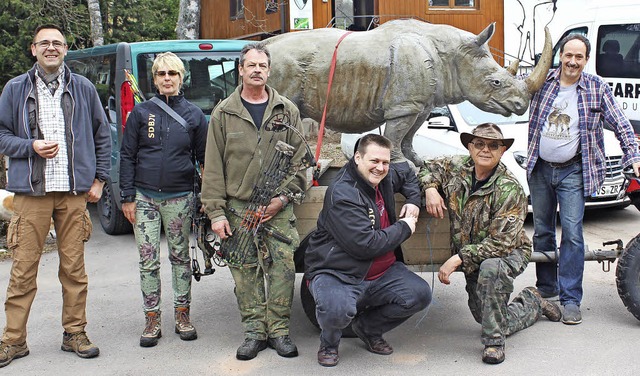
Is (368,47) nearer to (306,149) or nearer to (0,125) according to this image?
(306,149)

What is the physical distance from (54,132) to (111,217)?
154 inches

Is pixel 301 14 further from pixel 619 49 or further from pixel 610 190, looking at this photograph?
pixel 610 190

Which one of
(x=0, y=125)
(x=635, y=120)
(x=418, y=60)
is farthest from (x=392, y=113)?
(x=635, y=120)

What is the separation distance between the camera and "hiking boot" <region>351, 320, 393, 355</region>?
14.7ft

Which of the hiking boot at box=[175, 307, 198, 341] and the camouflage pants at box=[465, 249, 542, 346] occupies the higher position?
the camouflage pants at box=[465, 249, 542, 346]

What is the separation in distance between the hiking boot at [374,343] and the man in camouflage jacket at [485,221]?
0.54 meters

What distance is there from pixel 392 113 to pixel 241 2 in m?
12.5

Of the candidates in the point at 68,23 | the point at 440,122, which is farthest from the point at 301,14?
the point at 440,122

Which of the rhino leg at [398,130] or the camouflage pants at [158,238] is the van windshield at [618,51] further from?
the camouflage pants at [158,238]

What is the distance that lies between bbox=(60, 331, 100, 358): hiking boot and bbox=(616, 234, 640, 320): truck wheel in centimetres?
346

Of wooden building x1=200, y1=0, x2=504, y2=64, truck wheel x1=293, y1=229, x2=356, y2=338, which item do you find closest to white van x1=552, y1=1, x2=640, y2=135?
wooden building x1=200, y1=0, x2=504, y2=64

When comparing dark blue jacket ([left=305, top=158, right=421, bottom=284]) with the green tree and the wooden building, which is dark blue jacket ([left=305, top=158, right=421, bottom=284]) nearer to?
the wooden building

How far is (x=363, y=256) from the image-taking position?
13.7 feet

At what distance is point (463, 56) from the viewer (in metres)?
4.87
